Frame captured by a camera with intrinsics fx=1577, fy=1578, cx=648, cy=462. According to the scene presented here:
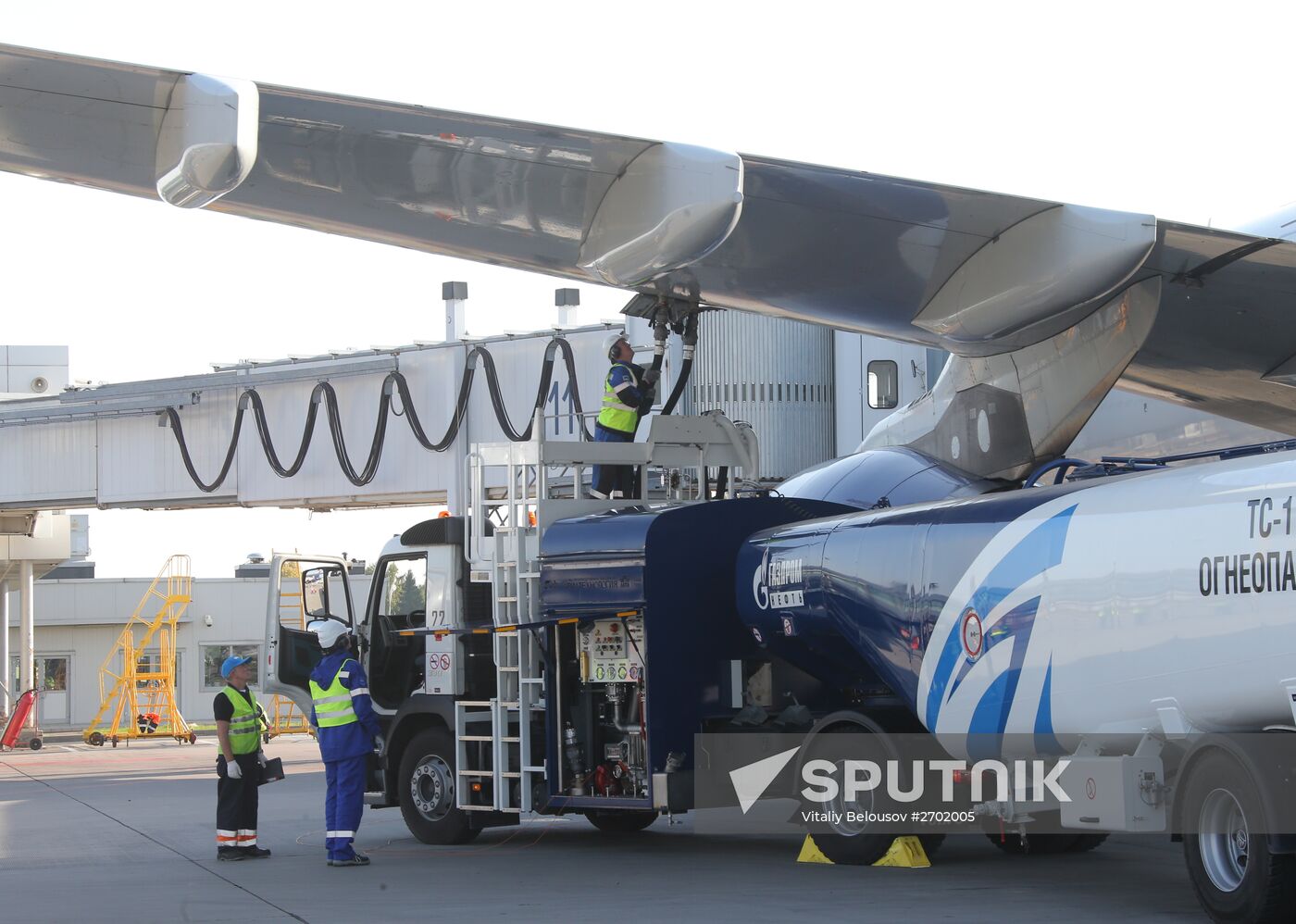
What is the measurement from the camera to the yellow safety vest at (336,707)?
12.9 meters

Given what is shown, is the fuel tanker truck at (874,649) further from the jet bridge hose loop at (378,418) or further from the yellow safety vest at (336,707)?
the jet bridge hose loop at (378,418)

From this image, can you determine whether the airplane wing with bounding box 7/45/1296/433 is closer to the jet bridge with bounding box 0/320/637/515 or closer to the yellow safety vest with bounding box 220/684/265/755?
the yellow safety vest with bounding box 220/684/265/755

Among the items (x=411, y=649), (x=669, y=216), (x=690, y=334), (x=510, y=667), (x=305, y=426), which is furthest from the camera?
(x=305, y=426)

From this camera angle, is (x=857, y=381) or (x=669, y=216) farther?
(x=857, y=381)

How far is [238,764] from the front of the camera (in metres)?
13.6

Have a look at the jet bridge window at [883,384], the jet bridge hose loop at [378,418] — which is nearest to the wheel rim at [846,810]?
the jet bridge window at [883,384]

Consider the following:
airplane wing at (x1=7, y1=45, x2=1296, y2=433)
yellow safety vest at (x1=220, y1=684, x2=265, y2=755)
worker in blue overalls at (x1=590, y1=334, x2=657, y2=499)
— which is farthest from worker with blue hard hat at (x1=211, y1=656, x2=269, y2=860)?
airplane wing at (x1=7, y1=45, x2=1296, y2=433)

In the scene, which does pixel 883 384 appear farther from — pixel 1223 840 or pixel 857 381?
pixel 1223 840

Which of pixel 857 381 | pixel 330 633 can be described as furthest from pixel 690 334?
pixel 857 381

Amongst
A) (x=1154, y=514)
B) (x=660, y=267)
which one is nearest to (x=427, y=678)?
(x=660, y=267)

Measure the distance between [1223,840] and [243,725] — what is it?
853cm

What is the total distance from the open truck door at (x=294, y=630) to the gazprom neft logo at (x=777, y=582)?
4.80 meters

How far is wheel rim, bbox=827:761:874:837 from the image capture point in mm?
11156

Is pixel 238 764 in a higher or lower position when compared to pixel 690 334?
lower
